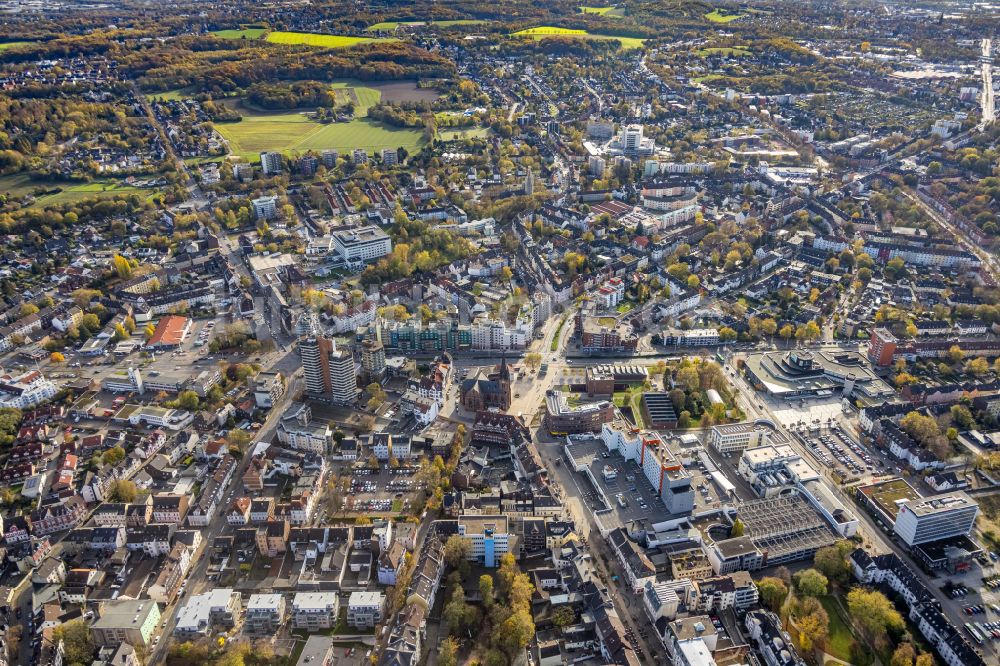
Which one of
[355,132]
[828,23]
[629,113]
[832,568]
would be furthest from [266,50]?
[832,568]

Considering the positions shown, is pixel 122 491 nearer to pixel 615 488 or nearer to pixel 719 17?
pixel 615 488

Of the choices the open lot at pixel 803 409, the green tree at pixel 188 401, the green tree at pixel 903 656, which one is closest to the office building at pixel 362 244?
the green tree at pixel 188 401

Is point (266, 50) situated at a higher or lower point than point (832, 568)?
higher

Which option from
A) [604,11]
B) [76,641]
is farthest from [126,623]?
[604,11]

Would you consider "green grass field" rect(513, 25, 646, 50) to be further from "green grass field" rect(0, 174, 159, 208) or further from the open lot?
the open lot

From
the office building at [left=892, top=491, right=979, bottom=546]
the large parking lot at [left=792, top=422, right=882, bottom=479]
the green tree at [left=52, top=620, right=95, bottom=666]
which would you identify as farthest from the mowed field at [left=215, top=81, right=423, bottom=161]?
the office building at [left=892, top=491, right=979, bottom=546]

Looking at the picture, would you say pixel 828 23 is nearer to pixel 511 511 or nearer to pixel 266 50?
pixel 266 50
